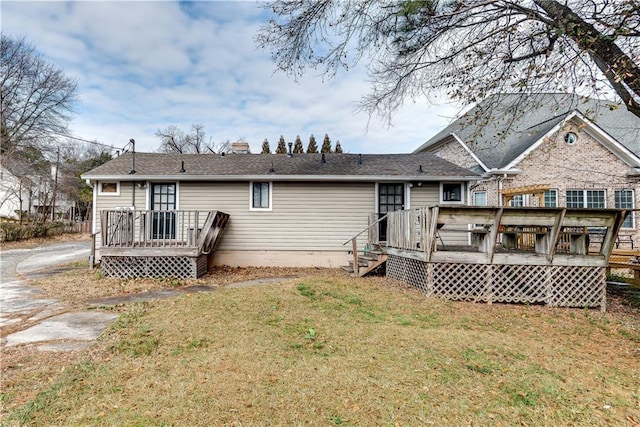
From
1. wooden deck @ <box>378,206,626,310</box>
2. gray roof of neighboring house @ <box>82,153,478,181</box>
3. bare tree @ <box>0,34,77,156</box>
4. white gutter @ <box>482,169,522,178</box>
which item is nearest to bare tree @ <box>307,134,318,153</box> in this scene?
gray roof of neighboring house @ <box>82,153,478,181</box>

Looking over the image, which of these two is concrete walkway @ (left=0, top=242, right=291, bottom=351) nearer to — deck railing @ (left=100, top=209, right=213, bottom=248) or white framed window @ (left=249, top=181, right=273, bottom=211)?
deck railing @ (left=100, top=209, right=213, bottom=248)

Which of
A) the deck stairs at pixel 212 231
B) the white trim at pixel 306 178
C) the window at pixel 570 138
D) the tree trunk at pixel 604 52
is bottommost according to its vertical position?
the deck stairs at pixel 212 231

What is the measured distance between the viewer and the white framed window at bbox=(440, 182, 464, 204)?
10.5m

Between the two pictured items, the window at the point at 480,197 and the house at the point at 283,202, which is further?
the window at the point at 480,197

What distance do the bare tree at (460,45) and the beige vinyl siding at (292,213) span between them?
3752 mm

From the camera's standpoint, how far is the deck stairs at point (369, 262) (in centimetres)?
918

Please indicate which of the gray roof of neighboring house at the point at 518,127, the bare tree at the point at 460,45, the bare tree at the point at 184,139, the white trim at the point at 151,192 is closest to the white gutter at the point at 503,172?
the gray roof of neighboring house at the point at 518,127

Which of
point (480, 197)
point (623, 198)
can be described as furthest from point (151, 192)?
point (623, 198)

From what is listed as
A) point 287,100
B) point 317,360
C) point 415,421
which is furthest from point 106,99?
point 415,421

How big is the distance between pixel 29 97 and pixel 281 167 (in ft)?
73.2

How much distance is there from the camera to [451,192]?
10.6 meters

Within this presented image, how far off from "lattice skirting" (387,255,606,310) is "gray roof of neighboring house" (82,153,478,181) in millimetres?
3923

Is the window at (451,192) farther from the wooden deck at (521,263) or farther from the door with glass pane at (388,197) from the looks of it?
the wooden deck at (521,263)

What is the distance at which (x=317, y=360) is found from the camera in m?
3.59
